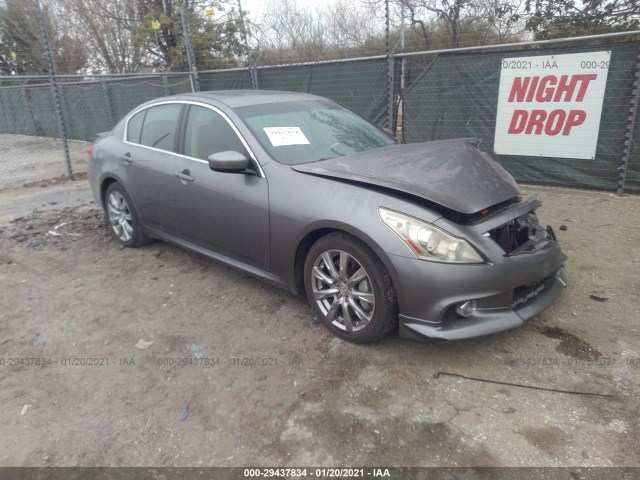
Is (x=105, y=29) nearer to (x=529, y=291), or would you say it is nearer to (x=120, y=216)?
(x=120, y=216)

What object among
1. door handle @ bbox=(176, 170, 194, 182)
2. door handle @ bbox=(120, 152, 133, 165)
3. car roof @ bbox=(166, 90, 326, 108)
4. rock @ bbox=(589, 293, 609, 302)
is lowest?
rock @ bbox=(589, 293, 609, 302)

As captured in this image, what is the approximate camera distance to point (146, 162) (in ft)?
14.1

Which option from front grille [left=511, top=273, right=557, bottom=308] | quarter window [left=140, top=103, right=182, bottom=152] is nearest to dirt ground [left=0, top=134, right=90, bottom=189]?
quarter window [left=140, top=103, right=182, bottom=152]

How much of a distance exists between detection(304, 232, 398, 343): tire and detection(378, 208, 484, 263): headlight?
24 centimetres

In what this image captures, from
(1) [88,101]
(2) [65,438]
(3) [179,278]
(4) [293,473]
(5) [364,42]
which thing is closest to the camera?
(4) [293,473]

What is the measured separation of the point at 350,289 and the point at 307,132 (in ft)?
4.76

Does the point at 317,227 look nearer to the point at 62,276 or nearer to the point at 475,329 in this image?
the point at 475,329

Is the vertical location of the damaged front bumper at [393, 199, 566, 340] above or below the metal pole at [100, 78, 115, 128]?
below

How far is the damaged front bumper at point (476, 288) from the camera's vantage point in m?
2.58

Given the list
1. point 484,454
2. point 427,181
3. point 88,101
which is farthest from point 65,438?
point 88,101

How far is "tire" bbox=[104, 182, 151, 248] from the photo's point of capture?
15.4ft

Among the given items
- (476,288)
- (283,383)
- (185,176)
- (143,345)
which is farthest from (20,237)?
(476,288)

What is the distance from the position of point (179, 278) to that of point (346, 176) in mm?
2072

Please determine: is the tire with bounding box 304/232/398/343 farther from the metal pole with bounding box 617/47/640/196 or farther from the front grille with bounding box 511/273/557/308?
the metal pole with bounding box 617/47/640/196
